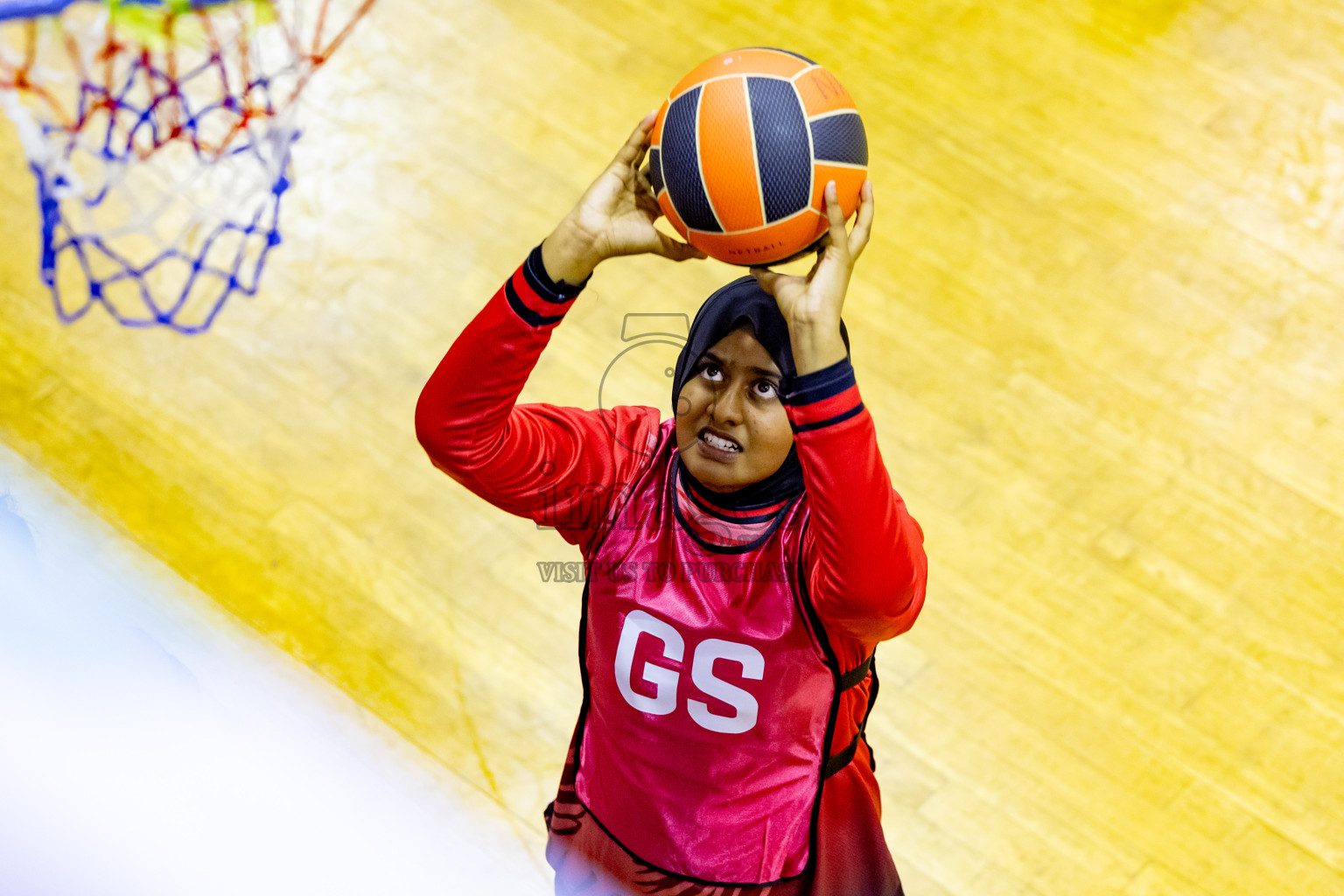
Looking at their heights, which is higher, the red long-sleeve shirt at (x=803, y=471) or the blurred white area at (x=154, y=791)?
the blurred white area at (x=154, y=791)

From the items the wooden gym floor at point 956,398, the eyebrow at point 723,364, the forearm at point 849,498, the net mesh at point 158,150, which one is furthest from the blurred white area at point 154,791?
the net mesh at point 158,150

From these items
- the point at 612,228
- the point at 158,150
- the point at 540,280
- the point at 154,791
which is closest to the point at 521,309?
the point at 540,280

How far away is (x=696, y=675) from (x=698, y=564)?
0.51 feet

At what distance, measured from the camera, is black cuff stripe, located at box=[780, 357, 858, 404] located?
1.75 meters

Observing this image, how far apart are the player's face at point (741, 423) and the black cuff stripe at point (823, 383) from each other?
197 millimetres

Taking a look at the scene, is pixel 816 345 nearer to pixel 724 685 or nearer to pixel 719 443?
pixel 719 443

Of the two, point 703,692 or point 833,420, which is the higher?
point 833,420

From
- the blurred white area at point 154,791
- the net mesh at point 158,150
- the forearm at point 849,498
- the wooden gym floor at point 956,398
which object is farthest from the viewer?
the net mesh at point 158,150

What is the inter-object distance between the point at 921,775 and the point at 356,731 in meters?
1.30

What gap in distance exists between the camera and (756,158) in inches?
76.5

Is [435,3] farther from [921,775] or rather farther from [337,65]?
[921,775]

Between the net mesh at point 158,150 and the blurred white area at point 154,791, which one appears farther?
the net mesh at point 158,150

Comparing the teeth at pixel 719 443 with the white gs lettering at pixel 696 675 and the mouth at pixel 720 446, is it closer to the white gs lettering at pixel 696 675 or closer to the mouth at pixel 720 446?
the mouth at pixel 720 446

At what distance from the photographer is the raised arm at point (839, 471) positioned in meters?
1.74
